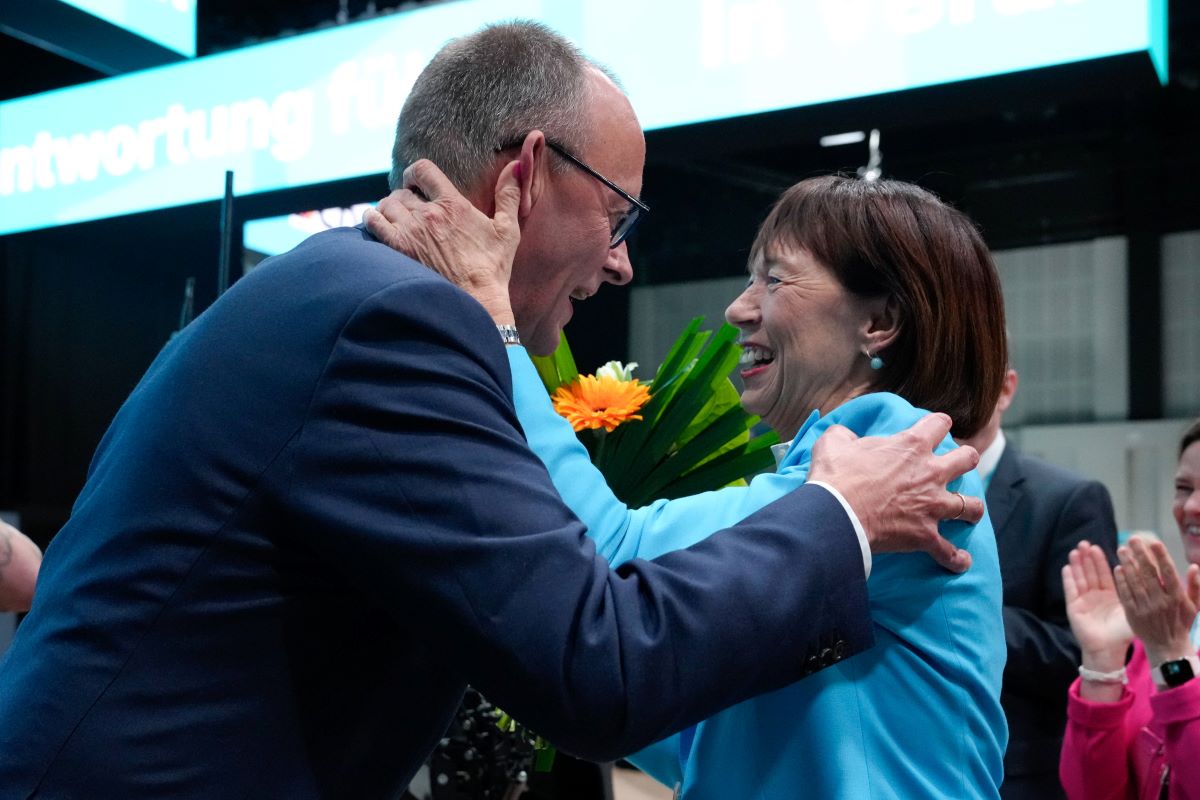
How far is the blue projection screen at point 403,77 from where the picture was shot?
9.48ft

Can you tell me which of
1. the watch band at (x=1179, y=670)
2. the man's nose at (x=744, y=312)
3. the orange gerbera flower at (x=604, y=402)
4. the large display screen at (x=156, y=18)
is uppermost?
the large display screen at (x=156, y=18)

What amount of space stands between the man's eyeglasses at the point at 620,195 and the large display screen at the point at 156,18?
7.46 feet

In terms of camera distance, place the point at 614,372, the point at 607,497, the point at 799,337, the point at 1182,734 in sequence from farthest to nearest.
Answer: the point at 1182,734, the point at 614,372, the point at 799,337, the point at 607,497

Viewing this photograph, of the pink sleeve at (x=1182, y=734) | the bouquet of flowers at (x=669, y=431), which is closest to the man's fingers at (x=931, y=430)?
the bouquet of flowers at (x=669, y=431)

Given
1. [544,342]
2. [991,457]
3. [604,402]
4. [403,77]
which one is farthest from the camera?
[403,77]

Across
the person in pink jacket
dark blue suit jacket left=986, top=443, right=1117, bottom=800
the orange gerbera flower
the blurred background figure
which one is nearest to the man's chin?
the orange gerbera flower

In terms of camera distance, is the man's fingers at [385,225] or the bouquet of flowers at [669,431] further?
the bouquet of flowers at [669,431]

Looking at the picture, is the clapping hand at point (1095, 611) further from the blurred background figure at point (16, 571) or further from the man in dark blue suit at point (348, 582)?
the blurred background figure at point (16, 571)

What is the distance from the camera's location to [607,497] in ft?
4.56

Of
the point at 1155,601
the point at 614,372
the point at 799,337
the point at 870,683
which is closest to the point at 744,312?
the point at 799,337

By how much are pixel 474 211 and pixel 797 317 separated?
508mm

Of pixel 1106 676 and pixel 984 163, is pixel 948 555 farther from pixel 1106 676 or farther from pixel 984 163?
pixel 984 163

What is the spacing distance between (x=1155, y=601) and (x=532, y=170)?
5.64 ft

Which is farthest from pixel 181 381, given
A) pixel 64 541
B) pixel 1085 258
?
pixel 1085 258
